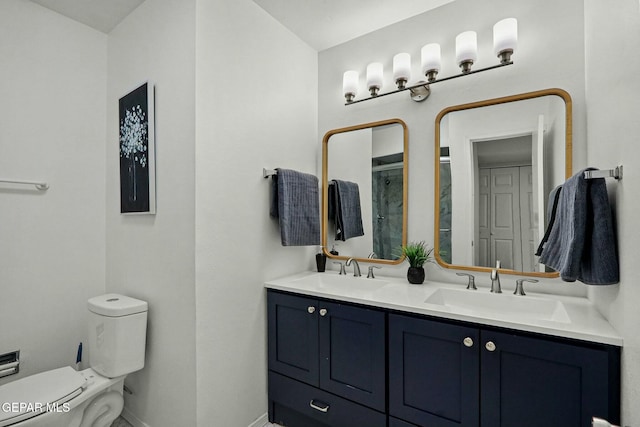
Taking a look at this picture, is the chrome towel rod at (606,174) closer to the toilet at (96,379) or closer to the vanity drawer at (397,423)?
the vanity drawer at (397,423)

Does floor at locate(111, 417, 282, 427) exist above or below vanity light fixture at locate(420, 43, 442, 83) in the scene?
below

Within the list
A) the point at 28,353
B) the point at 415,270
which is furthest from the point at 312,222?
the point at 28,353

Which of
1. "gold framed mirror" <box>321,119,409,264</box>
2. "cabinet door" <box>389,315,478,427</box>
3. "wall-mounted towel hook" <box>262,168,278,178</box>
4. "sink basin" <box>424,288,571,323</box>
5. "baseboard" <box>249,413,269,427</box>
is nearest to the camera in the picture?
"cabinet door" <box>389,315,478,427</box>

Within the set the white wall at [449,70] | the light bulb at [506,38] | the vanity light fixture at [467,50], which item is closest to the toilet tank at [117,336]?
the white wall at [449,70]

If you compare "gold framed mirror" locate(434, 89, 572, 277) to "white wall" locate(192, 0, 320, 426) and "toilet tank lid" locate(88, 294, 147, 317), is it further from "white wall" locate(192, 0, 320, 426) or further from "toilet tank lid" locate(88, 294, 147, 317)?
"toilet tank lid" locate(88, 294, 147, 317)

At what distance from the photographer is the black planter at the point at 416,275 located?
69.5 inches

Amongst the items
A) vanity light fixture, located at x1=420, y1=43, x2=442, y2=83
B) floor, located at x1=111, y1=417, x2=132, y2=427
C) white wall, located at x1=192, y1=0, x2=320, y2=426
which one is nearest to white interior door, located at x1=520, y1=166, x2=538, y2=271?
vanity light fixture, located at x1=420, y1=43, x2=442, y2=83

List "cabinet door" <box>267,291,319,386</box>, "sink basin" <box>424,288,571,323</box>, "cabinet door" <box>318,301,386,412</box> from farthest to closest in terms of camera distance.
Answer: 1. "cabinet door" <box>267,291,319,386</box>
2. "cabinet door" <box>318,301,386,412</box>
3. "sink basin" <box>424,288,571,323</box>

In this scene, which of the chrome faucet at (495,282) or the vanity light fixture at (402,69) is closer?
the chrome faucet at (495,282)

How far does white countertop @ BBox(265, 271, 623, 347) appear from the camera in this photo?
1079 mm

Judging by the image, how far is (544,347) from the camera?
42.5 inches

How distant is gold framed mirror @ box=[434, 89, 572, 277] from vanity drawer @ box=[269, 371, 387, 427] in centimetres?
91

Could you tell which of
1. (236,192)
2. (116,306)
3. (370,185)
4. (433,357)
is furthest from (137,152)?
(433,357)

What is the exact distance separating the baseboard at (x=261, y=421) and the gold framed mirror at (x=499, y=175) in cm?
140
